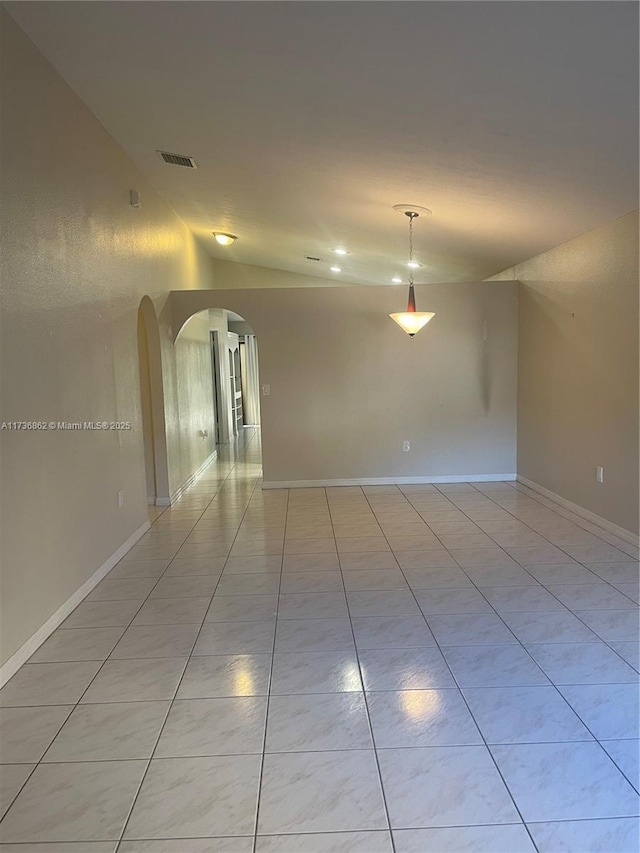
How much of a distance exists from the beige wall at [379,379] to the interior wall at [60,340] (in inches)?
74.7

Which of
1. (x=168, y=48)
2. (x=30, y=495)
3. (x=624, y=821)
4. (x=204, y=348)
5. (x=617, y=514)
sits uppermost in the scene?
(x=168, y=48)

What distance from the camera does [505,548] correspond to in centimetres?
410

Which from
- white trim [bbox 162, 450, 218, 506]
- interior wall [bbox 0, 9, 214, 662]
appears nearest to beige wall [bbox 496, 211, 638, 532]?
interior wall [bbox 0, 9, 214, 662]

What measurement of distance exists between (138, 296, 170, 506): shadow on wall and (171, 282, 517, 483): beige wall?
709 mm

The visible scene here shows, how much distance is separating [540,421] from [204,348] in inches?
187

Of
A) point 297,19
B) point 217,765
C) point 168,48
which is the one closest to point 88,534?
point 217,765

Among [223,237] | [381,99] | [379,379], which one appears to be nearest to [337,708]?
[381,99]

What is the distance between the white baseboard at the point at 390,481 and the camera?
6398 millimetres

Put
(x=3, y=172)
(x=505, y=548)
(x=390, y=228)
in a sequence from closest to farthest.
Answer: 1. (x=3, y=172)
2. (x=505, y=548)
3. (x=390, y=228)

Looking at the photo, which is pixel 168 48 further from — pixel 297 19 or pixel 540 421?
pixel 540 421

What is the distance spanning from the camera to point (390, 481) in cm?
645

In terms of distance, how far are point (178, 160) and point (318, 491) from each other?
11.6 feet

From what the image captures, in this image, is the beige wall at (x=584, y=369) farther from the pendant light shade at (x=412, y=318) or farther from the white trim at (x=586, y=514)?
the pendant light shade at (x=412, y=318)

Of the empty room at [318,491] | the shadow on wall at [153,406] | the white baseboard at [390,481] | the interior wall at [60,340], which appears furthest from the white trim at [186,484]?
the interior wall at [60,340]
